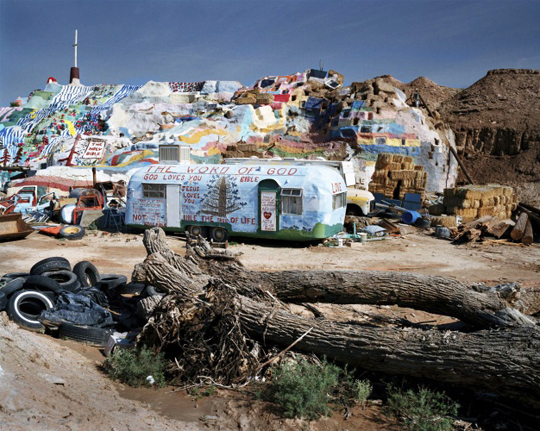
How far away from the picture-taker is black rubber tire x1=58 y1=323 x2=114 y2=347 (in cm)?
724

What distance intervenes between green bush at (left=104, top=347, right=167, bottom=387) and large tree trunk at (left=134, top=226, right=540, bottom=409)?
27 centimetres

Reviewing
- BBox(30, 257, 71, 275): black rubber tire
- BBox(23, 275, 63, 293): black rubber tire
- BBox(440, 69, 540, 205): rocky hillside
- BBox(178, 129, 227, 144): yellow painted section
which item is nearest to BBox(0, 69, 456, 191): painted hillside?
BBox(178, 129, 227, 144): yellow painted section

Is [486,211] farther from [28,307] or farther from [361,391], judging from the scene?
[28,307]

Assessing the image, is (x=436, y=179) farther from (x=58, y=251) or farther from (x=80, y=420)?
(x=80, y=420)

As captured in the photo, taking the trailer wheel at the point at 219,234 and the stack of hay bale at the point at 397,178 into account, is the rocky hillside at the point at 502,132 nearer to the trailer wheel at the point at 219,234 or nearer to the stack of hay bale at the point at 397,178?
the stack of hay bale at the point at 397,178

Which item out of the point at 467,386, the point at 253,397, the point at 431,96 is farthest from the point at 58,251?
the point at 431,96

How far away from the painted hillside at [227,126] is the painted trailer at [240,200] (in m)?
10.1

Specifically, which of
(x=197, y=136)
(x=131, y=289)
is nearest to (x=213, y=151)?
(x=197, y=136)

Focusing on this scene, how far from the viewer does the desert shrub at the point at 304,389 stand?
5.13 m

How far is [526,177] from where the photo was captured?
100 feet

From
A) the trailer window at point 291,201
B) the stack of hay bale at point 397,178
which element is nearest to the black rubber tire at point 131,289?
the trailer window at point 291,201

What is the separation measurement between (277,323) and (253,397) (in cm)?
100

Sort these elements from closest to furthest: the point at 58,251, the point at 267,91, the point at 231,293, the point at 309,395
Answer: the point at 309,395 → the point at 231,293 → the point at 58,251 → the point at 267,91

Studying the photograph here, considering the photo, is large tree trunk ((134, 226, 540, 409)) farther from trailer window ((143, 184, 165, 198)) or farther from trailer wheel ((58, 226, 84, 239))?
trailer wheel ((58, 226, 84, 239))
